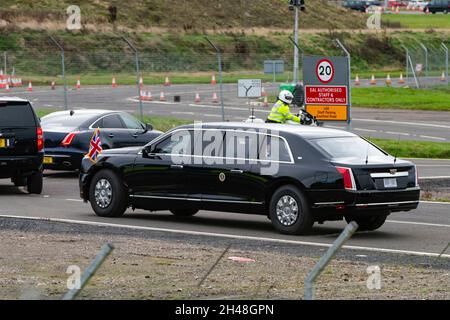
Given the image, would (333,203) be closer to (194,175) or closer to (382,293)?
(194,175)

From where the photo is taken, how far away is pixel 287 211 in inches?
636

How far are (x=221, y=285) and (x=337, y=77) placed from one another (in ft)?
48.0

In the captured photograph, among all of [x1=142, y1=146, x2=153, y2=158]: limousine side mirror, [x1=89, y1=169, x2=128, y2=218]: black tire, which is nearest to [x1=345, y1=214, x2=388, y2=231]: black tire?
[x1=142, y1=146, x2=153, y2=158]: limousine side mirror

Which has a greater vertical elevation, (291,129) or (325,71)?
(325,71)

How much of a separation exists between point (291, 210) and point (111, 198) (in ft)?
10.3

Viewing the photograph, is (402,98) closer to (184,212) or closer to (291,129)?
(184,212)

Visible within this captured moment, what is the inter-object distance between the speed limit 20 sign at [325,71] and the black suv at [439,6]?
98701mm

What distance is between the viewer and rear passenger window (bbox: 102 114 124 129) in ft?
83.2

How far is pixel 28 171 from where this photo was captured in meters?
21.3

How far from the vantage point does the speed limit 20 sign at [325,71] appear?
2592cm

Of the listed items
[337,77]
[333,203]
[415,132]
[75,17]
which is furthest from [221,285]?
[75,17]

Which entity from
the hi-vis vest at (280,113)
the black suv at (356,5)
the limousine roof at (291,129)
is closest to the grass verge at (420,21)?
the black suv at (356,5)

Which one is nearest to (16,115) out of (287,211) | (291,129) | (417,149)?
(291,129)

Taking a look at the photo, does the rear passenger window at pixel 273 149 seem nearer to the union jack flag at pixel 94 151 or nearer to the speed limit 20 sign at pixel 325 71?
the union jack flag at pixel 94 151
